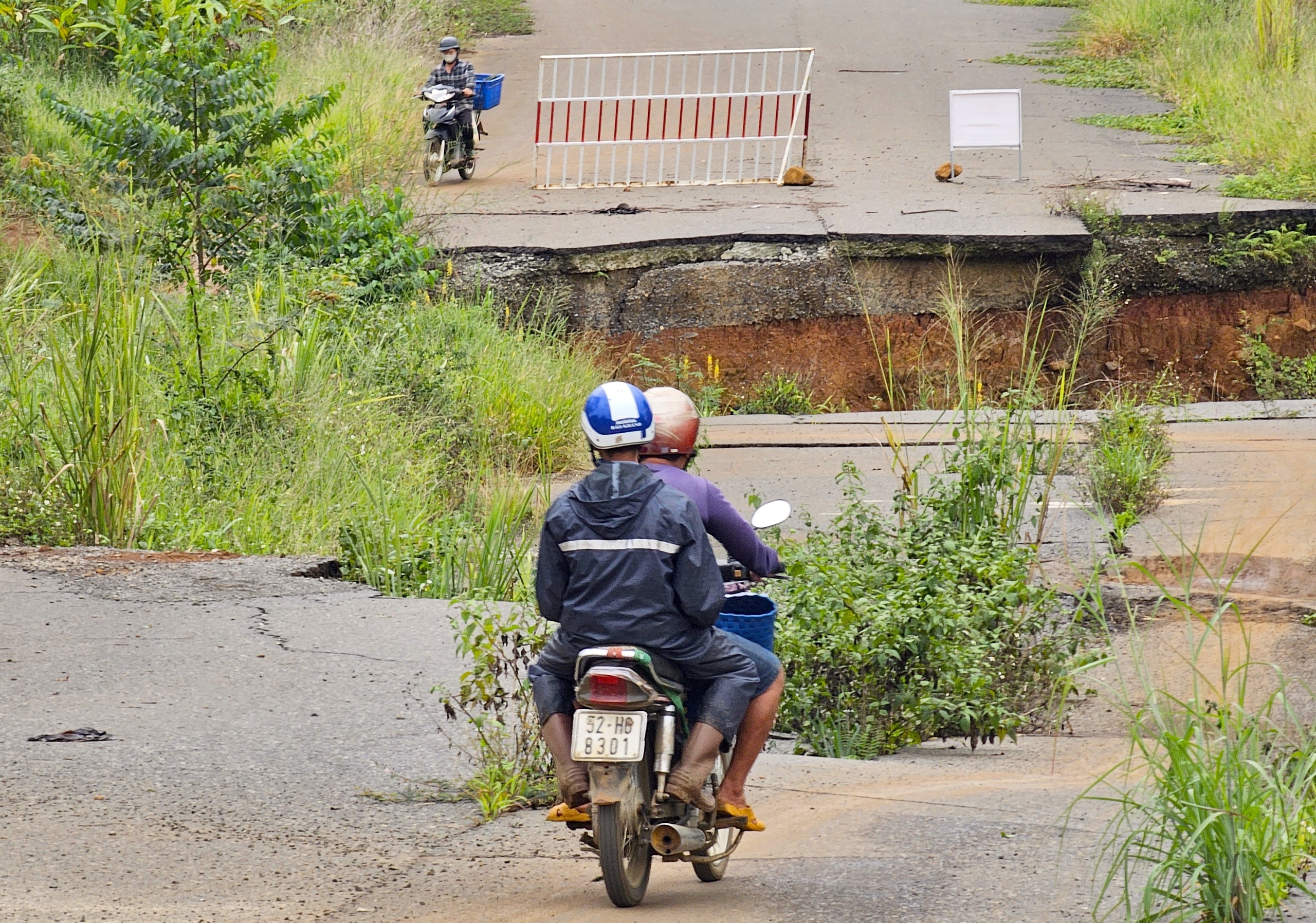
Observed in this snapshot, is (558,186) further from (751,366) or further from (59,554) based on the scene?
(59,554)

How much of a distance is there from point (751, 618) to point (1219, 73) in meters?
15.4

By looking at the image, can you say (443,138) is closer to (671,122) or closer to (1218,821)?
(671,122)

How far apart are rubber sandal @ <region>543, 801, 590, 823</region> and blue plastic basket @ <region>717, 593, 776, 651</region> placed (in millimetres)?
588

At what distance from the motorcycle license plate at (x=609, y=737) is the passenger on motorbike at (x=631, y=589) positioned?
0.19 m

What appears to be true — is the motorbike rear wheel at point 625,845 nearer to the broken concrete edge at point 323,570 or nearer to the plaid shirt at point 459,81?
the broken concrete edge at point 323,570

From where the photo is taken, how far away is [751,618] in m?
3.83

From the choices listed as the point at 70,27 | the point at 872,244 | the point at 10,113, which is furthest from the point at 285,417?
the point at 70,27

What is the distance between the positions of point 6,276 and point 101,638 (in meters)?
5.78

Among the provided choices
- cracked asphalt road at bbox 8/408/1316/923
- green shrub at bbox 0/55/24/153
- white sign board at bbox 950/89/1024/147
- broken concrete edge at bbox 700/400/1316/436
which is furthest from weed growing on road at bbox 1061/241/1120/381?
green shrub at bbox 0/55/24/153

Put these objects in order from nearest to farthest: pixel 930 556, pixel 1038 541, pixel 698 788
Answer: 1. pixel 698 788
2. pixel 930 556
3. pixel 1038 541

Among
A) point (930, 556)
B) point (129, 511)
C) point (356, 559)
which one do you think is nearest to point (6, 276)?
point (129, 511)

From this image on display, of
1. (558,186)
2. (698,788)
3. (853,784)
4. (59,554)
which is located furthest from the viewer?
(558,186)

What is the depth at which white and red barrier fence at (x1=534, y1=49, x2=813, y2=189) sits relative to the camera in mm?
15266

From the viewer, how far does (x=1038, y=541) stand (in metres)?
6.60
